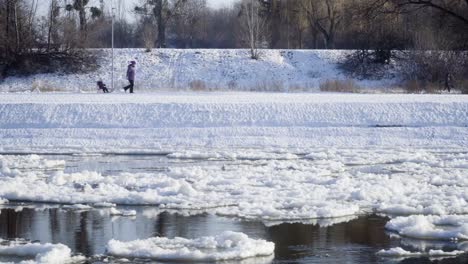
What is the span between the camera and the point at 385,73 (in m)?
66.7

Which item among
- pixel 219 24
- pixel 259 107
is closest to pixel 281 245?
pixel 259 107

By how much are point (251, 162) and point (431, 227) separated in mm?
10072

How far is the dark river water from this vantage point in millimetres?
11438

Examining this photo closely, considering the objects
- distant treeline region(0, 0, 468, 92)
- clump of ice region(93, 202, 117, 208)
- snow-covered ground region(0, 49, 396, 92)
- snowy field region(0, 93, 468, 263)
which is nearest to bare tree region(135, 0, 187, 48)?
distant treeline region(0, 0, 468, 92)

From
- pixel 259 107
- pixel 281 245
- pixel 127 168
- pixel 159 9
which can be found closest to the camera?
pixel 281 245

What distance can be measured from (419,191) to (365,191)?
104 centimetres

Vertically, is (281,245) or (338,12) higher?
(338,12)

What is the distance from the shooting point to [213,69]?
65812mm

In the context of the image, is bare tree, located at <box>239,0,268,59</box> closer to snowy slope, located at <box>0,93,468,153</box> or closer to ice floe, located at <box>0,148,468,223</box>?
snowy slope, located at <box>0,93,468,153</box>

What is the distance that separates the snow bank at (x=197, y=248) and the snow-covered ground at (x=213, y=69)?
49006mm

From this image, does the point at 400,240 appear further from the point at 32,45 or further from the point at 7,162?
the point at 32,45

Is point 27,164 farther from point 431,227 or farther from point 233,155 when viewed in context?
point 431,227

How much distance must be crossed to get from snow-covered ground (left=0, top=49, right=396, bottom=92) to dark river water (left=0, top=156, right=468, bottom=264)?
153 feet

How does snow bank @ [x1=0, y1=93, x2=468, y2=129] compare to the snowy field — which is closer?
the snowy field
